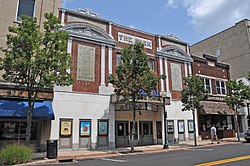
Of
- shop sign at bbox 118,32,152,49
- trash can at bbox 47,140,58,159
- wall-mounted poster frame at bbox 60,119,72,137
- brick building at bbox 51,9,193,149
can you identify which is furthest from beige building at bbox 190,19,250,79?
trash can at bbox 47,140,58,159

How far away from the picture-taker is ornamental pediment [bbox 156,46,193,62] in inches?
932

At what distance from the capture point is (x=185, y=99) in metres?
20.7

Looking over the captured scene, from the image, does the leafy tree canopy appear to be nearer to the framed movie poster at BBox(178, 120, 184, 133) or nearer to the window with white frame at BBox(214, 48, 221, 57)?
the framed movie poster at BBox(178, 120, 184, 133)

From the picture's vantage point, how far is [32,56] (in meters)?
12.8

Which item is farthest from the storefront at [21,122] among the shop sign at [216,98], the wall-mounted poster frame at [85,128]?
the shop sign at [216,98]

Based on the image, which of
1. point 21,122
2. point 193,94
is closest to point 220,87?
point 193,94

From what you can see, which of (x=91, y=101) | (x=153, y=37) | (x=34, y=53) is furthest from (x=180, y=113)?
(x=34, y=53)

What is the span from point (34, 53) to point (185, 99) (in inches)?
544

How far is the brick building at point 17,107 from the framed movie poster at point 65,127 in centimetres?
94

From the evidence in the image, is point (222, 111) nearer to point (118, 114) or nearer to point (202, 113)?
point (202, 113)

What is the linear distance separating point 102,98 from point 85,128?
2.90 meters

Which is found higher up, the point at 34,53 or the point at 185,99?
the point at 34,53

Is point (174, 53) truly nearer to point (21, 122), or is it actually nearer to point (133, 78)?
point (133, 78)

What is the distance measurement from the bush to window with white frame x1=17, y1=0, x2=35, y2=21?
10.9m
